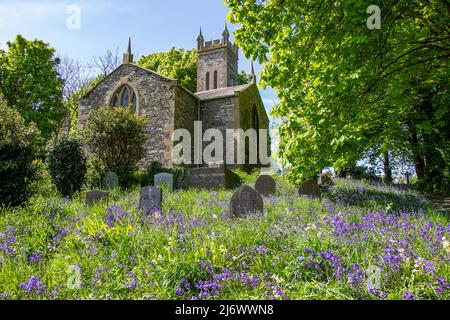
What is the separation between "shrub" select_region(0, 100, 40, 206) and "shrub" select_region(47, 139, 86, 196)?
3253 mm

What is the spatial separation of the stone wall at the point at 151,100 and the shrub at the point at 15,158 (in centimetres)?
887

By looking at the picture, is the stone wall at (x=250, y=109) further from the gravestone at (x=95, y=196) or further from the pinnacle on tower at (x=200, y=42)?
→ the gravestone at (x=95, y=196)

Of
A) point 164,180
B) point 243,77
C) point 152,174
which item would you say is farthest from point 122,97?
point 243,77

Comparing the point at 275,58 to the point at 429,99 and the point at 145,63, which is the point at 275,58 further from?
the point at 145,63

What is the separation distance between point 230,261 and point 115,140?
10.9 meters

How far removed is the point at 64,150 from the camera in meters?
11.6

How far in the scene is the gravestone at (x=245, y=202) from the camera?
5680 mm

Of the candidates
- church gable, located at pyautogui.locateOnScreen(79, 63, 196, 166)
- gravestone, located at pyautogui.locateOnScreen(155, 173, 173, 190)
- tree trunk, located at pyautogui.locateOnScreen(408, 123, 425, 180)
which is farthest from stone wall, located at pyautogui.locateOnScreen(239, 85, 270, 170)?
gravestone, located at pyautogui.locateOnScreen(155, 173, 173, 190)

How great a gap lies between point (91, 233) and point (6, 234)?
1741 millimetres

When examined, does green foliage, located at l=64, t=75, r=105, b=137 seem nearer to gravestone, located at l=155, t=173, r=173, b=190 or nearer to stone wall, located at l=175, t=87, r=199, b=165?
stone wall, located at l=175, t=87, r=199, b=165

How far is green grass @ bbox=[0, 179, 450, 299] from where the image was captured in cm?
282

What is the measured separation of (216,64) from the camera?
29.7m

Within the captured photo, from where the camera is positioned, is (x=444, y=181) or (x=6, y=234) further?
(x=444, y=181)

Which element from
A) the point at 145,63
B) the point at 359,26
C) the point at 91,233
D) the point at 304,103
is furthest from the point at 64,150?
the point at 145,63
